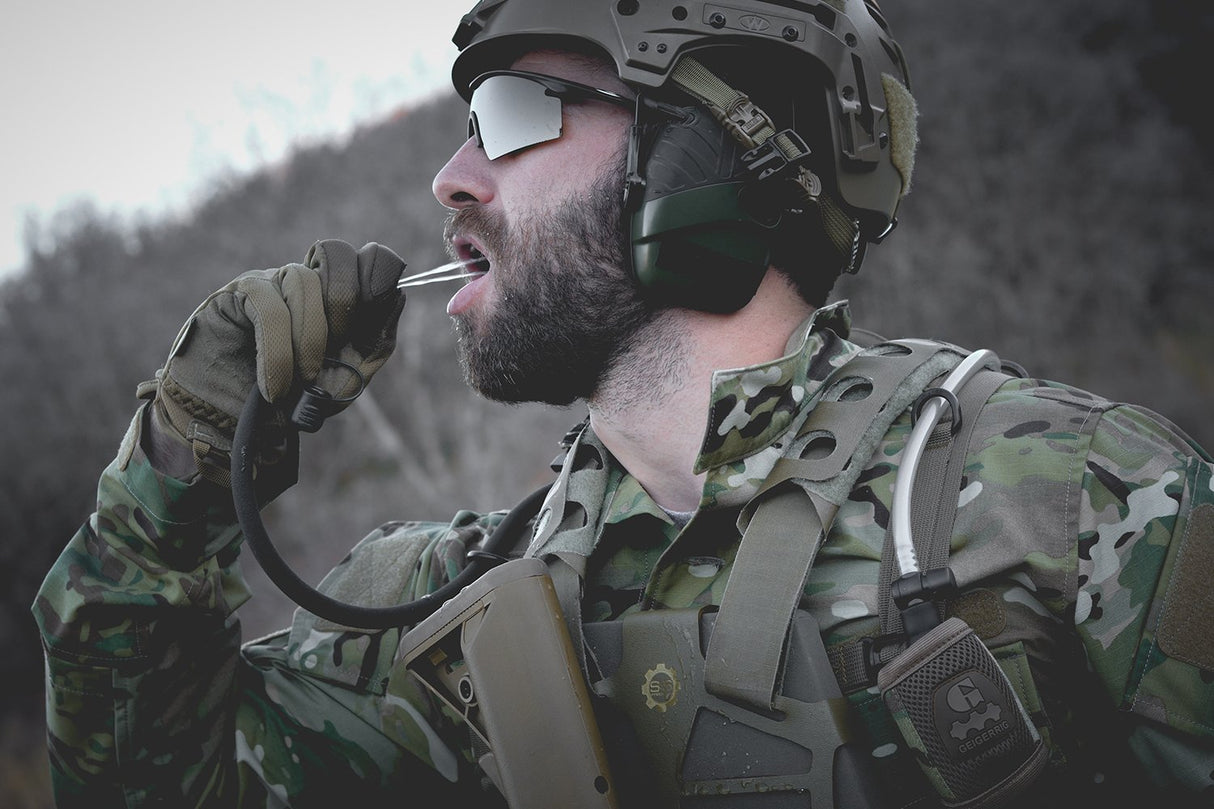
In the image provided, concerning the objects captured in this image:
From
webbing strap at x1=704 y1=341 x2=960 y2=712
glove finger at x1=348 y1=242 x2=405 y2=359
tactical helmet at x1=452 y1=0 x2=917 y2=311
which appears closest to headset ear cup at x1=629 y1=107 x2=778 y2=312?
tactical helmet at x1=452 y1=0 x2=917 y2=311

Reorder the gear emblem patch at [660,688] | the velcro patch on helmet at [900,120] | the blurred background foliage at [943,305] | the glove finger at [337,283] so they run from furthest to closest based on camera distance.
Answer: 1. the blurred background foliage at [943,305]
2. the velcro patch on helmet at [900,120]
3. the glove finger at [337,283]
4. the gear emblem patch at [660,688]

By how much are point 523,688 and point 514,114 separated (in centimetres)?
138

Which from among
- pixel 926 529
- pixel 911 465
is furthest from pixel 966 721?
pixel 911 465

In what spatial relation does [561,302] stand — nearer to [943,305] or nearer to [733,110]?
[733,110]

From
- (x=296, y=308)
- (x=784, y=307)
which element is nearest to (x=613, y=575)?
(x=784, y=307)

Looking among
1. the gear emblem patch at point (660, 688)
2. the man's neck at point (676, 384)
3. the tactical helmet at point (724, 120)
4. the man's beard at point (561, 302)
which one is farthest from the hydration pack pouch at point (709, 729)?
the tactical helmet at point (724, 120)

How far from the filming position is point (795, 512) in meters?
1.86

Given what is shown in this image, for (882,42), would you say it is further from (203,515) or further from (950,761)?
(203,515)

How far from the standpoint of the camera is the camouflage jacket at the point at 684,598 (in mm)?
1613

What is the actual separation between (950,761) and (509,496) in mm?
12583

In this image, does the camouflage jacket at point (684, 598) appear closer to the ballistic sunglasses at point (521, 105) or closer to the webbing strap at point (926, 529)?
the webbing strap at point (926, 529)

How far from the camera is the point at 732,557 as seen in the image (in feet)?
6.57

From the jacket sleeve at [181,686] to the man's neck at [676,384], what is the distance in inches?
32.5

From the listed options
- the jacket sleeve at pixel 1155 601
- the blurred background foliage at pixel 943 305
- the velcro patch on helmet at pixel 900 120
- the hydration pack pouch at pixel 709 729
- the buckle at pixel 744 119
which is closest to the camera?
the jacket sleeve at pixel 1155 601
